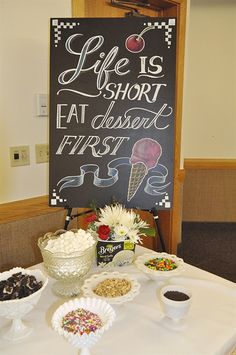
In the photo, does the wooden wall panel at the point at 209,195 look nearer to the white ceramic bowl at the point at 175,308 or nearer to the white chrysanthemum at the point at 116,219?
the white chrysanthemum at the point at 116,219

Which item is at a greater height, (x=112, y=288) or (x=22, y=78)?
(x=22, y=78)

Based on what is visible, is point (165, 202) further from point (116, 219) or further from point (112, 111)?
point (112, 111)

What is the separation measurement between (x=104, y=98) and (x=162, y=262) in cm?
85

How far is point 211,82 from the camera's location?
3592 mm

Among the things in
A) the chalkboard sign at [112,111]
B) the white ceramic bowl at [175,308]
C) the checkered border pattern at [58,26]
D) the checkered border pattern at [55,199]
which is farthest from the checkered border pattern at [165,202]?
the checkered border pattern at [58,26]

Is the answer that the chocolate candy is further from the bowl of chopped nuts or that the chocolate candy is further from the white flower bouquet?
→ the white flower bouquet

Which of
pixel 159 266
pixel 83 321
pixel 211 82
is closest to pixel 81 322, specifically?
pixel 83 321

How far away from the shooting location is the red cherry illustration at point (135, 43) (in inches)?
61.2

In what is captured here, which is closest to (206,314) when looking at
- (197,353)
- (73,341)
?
(197,353)

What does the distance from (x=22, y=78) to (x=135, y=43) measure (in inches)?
24.5

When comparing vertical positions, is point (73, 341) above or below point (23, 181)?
below

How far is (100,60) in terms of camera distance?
5.11 feet

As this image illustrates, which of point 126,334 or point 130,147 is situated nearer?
point 126,334

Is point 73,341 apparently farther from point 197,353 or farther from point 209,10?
point 209,10
